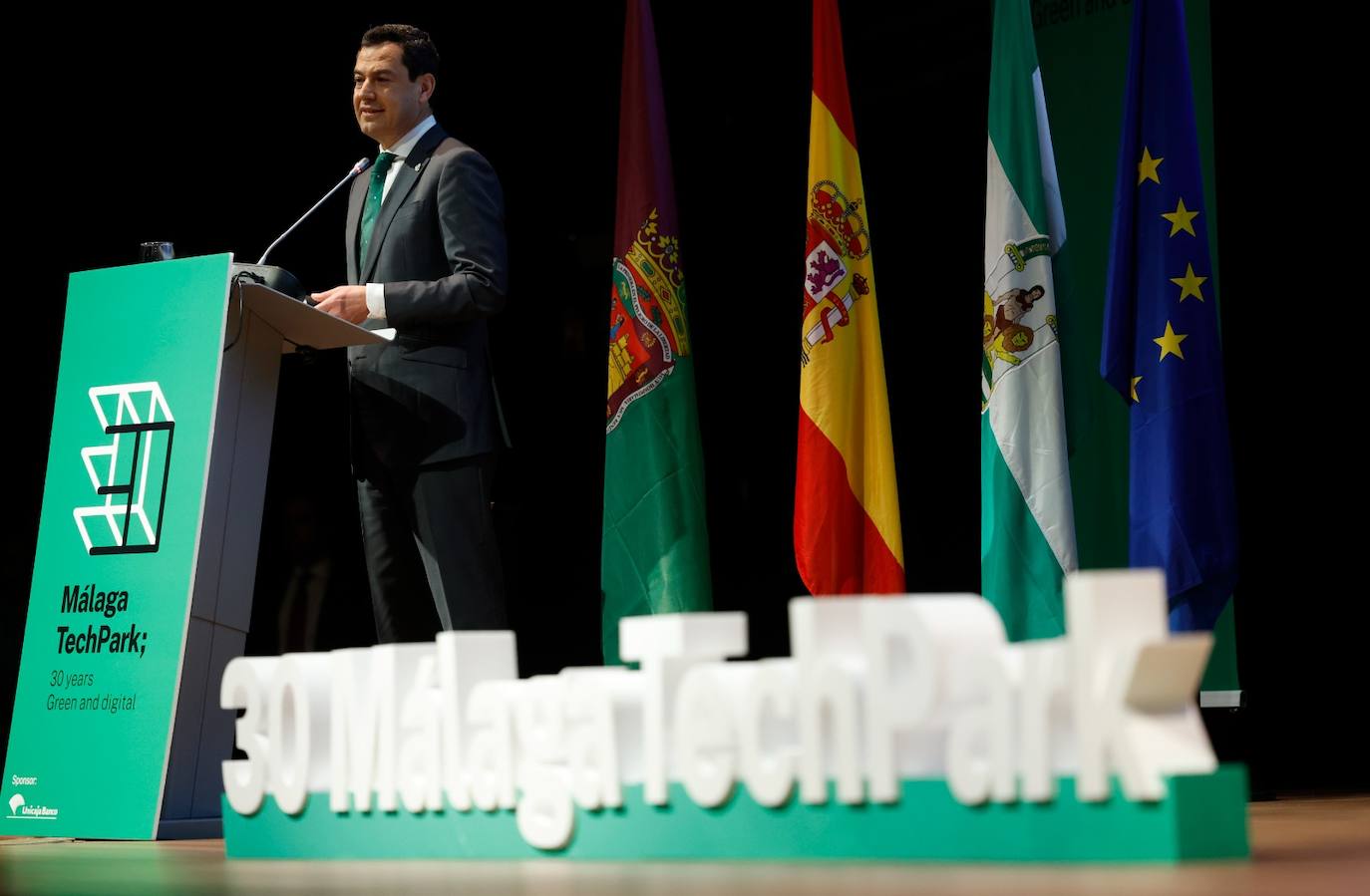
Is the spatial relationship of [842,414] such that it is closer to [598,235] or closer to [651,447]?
[651,447]

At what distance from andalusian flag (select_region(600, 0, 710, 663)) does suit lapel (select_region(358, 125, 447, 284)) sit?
113cm

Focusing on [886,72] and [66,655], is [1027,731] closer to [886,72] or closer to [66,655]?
[66,655]

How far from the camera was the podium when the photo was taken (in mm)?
2602

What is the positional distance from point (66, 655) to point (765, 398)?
88.1 inches

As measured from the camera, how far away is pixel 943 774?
1528mm

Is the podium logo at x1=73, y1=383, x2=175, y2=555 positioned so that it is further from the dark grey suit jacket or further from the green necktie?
the green necktie

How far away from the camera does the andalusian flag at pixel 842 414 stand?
3754 mm

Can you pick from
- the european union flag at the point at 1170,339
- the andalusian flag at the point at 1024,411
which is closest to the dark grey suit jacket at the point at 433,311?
the andalusian flag at the point at 1024,411

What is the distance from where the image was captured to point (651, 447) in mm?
3990

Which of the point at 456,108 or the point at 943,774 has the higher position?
the point at 456,108

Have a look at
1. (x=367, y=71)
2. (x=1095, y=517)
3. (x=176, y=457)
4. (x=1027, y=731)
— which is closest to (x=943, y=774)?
(x=1027, y=731)

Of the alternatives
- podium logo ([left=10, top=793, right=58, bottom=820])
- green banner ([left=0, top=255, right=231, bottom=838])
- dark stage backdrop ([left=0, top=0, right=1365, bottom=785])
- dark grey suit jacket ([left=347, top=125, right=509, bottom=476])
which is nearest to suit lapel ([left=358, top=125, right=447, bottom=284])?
dark grey suit jacket ([left=347, top=125, right=509, bottom=476])

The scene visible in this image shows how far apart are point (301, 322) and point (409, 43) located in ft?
2.02

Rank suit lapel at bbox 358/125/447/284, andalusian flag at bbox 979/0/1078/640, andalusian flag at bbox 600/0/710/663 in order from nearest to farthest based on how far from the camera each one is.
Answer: suit lapel at bbox 358/125/447/284 → andalusian flag at bbox 979/0/1078/640 → andalusian flag at bbox 600/0/710/663
